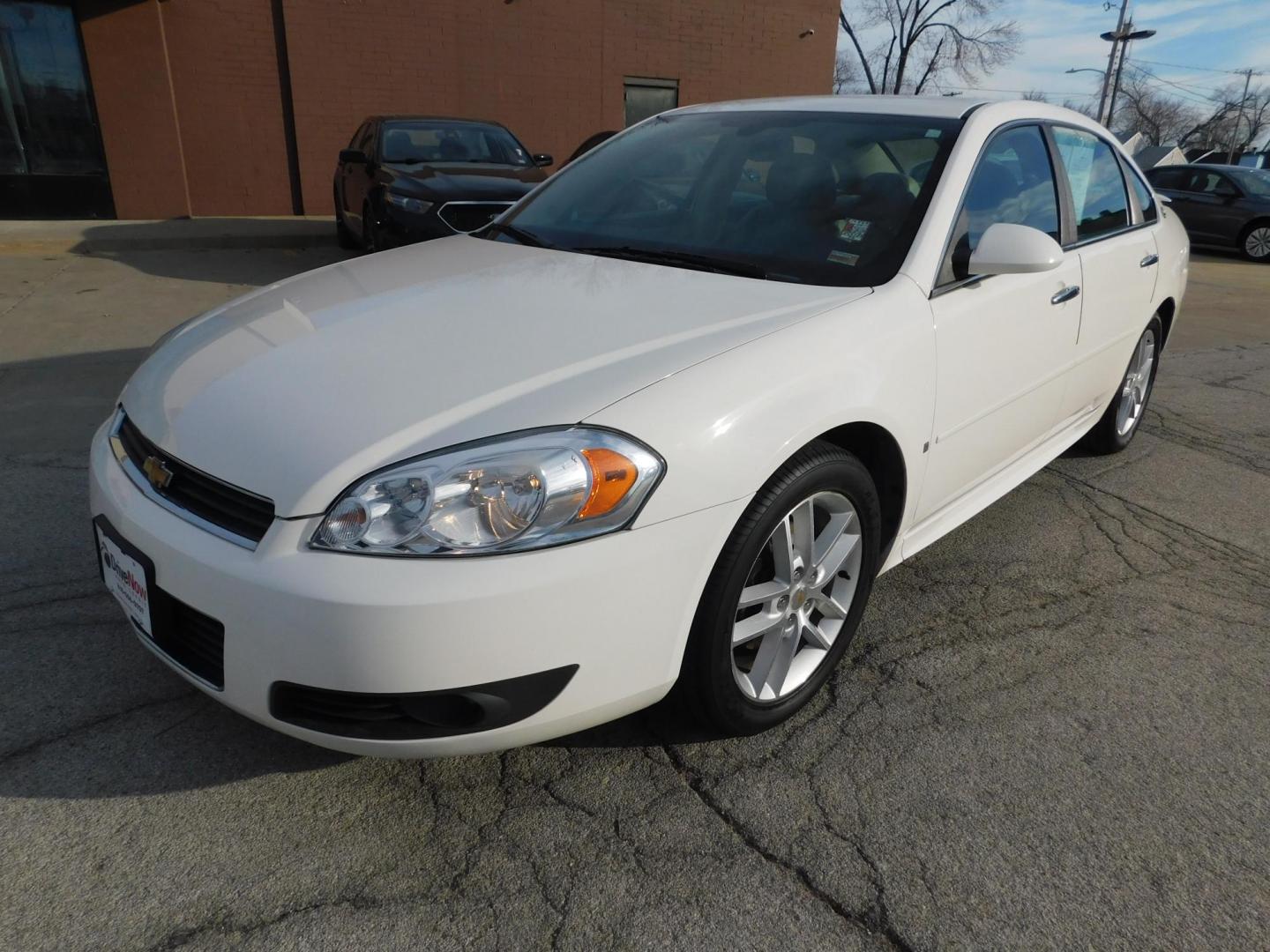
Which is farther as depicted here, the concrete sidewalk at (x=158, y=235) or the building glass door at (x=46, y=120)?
the building glass door at (x=46, y=120)

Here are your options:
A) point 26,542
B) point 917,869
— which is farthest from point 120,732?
point 917,869

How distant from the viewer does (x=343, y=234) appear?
10.4 m

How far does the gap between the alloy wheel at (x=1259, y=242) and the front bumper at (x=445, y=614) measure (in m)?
15.1

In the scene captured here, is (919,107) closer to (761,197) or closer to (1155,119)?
(761,197)

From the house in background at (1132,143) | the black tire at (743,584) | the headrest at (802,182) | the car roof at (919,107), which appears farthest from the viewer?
the house in background at (1132,143)

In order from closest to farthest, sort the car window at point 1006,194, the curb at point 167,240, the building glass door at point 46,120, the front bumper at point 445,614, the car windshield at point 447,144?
the front bumper at point 445,614 → the car window at point 1006,194 → the car windshield at point 447,144 → the curb at point 167,240 → the building glass door at point 46,120

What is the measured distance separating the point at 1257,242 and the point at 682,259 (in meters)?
14.6

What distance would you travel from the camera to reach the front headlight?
1.70m

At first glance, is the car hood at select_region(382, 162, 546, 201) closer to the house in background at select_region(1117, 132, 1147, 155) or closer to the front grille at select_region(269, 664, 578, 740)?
the house in background at select_region(1117, 132, 1147, 155)

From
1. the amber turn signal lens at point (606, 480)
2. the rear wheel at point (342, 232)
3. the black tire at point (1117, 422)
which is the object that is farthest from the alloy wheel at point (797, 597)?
the rear wheel at point (342, 232)

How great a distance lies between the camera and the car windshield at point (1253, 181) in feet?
44.0

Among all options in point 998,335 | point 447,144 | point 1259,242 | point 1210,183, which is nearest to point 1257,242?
point 1259,242

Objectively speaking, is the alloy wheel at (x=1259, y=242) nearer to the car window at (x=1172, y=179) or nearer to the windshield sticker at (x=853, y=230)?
the car window at (x=1172, y=179)

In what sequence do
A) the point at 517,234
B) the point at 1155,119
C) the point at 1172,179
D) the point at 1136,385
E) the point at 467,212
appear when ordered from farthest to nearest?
the point at 1155,119 → the point at 1172,179 → the point at 467,212 → the point at 1136,385 → the point at 517,234
